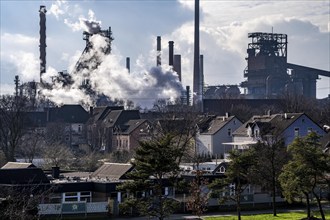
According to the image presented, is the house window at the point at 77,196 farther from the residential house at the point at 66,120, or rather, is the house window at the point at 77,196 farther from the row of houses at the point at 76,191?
the residential house at the point at 66,120

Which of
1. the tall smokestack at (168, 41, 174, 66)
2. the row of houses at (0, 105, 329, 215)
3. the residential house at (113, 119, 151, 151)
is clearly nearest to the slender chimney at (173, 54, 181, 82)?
the tall smokestack at (168, 41, 174, 66)

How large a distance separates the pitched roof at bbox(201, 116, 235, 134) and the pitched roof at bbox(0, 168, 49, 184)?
38144 mm

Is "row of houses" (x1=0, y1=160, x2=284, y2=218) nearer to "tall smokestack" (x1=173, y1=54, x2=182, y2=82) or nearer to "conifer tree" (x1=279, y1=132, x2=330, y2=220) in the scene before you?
"conifer tree" (x1=279, y1=132, x2=330, y2=220)

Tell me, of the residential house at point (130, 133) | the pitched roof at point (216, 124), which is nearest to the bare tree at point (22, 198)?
the pitched roof at point (216, 124)

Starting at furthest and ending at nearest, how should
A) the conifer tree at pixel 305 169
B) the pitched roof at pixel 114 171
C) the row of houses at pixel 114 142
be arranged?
1. the pitched roof at pixel 114 171
2. the row of houses at pixel 114 142
3. the conifer tree at pixel 305 169

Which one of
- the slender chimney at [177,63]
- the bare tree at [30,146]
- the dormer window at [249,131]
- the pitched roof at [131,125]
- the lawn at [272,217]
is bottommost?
the lawn at [272,217]

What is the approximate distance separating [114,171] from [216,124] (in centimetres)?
3388

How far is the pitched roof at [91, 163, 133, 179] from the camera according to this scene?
46344 millimetres

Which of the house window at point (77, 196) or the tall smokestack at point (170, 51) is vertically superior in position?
the tall smokestack at point (170, 51)

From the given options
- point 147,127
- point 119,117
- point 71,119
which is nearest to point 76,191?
point 147,127

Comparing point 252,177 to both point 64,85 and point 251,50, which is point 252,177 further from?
point 251,50

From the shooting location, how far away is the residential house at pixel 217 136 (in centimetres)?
7838

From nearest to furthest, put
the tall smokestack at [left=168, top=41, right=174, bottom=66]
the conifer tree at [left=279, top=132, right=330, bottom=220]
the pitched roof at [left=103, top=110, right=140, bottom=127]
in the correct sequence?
the conifer tree at [left=279, top=132, right=330, bottom=220] < the pitched roof at [left=103, top=110, right=140, bottom=127] < the tall smokestack at [left=168, top=41, right=174, bottom=66]

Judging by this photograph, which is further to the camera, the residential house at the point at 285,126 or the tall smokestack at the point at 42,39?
the tall smokestack at the point at 42,39
